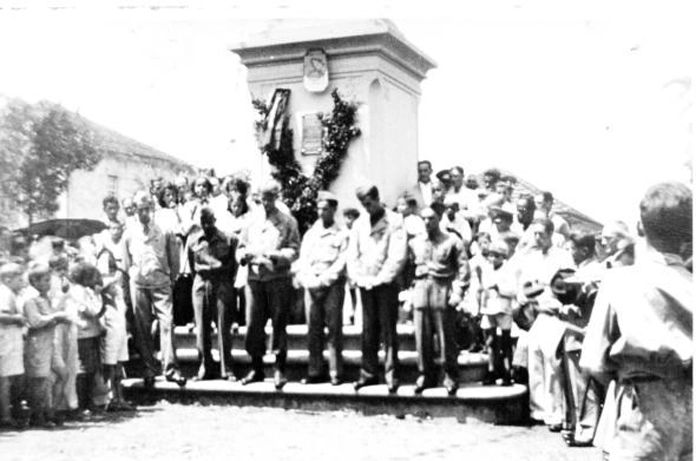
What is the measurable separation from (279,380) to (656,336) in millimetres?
4792

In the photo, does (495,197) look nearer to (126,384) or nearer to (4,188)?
(126,384)

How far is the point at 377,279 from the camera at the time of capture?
7070mm

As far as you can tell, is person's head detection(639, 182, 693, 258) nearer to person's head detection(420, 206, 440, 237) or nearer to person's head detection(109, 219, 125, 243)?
person's head detection(420, 206, 440, 237)

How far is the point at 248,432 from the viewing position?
6.46m

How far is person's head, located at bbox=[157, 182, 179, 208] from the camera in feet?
32.7

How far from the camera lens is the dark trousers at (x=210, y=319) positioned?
302 inches

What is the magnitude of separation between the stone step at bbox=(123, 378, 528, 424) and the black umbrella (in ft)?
5.60

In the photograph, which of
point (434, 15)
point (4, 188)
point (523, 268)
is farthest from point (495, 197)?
point (4, 188)

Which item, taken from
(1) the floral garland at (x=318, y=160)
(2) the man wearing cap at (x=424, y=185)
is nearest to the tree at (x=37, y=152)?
(1) the floral garland at (x=318, y=160)

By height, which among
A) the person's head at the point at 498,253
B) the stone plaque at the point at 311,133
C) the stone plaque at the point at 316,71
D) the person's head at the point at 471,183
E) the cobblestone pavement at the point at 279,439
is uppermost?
the stone plaque at the point at 316,71

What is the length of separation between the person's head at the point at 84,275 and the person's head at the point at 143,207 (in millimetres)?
763

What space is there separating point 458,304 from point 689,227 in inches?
164

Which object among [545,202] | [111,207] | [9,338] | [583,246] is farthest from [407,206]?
[9,338]

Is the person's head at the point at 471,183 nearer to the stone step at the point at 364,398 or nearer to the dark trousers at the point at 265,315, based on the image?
the dark trousers at the point at 265,315
